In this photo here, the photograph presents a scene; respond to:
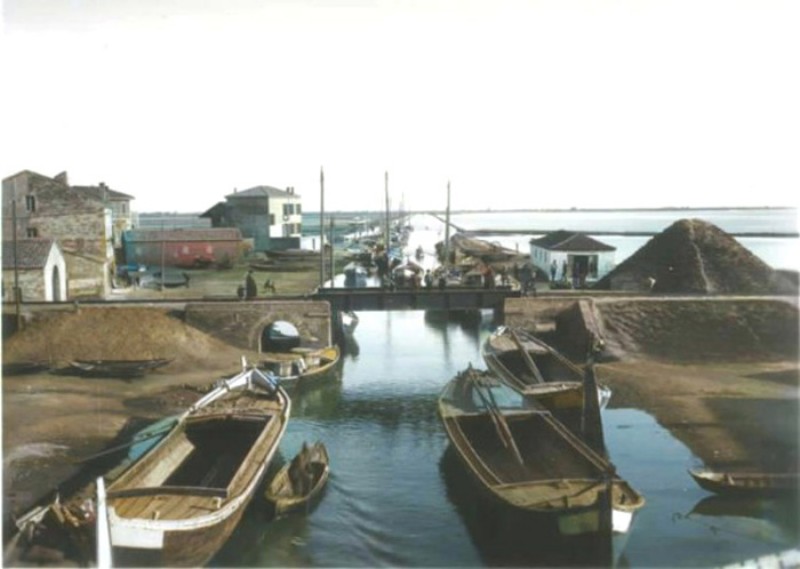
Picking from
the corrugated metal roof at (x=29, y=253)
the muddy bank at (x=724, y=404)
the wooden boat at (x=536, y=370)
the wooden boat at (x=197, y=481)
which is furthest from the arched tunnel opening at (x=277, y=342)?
the muddy bank at (x=724, y=404)

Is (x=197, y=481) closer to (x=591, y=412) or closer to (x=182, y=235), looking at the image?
(x=591, y=412)

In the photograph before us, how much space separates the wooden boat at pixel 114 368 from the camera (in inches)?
1249

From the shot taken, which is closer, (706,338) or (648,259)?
(706,338)

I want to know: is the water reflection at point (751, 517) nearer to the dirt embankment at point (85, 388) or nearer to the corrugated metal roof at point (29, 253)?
the dirt embankment at point (85, 388)

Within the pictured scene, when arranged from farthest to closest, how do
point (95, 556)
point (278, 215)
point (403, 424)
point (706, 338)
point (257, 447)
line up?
1. point (278, 215)
2. point (706, 338)
3. point (403, 424)
4. point (257, 447)
5. point (95, 556)

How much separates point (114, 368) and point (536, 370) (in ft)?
63.2

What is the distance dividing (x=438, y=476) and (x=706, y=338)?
2271cm

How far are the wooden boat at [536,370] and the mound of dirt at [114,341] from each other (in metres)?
13.4

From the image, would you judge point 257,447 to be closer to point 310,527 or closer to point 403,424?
point 310,527

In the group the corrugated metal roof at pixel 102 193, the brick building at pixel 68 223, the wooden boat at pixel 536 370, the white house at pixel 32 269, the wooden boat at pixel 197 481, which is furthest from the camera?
the corrugated metal roof at pixel 102 193

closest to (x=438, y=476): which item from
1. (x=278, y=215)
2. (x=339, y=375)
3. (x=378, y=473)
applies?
(x=378, y=473)

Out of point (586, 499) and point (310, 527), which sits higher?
point (586, 499)

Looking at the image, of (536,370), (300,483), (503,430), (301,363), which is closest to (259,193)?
(301,363)

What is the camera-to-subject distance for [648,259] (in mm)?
49750
